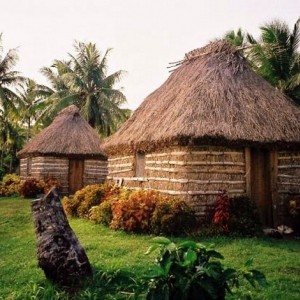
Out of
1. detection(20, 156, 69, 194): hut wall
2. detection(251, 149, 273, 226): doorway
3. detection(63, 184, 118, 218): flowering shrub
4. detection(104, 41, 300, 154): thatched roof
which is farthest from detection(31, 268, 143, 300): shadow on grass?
detection(20, 156, 69, 194): hut wall

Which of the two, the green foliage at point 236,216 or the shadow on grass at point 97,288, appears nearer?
the shadow on grass at point 97,288

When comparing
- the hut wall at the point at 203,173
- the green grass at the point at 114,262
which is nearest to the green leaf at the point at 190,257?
the green grass at the point at 114,262

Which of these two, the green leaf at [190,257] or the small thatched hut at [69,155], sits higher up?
the small thatched hut at [69,155]

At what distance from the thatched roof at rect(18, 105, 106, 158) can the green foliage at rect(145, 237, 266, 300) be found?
18.5 meters

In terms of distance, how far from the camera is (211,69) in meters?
13.7

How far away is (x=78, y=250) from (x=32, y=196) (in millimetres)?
15996

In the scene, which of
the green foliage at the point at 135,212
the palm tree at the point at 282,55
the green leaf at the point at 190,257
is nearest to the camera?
the green leaf at the point at 190,257

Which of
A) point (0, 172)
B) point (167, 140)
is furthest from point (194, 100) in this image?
point (0, 172)

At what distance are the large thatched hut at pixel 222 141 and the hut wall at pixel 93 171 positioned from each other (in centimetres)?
958

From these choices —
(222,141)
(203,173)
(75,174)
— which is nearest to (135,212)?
(203,173)

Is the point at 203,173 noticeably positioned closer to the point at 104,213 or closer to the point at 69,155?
the point at 104,213

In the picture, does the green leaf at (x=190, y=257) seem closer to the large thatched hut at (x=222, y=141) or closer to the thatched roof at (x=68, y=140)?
the large thatched hut at (x=222, y=141)

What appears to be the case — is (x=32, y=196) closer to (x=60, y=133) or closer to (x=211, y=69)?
(x=60, y=133)

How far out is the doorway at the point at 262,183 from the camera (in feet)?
39.3
